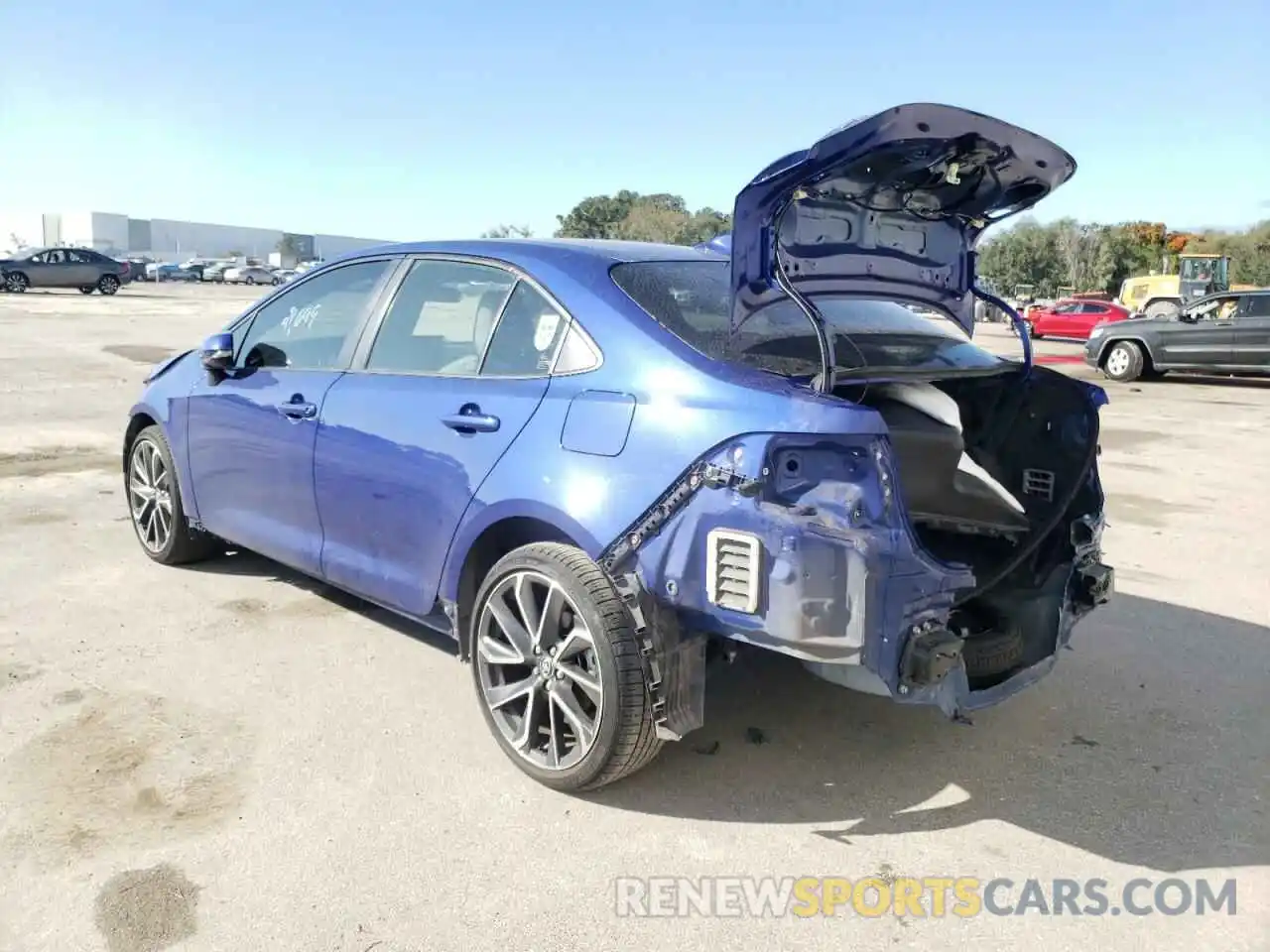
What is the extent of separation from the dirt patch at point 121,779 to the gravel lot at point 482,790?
1cm

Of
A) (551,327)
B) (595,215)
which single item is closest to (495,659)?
(551,327)

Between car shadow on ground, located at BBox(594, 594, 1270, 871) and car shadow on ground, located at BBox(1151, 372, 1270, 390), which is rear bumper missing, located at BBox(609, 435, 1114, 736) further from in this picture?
car shadow on ground, located at BBox(1151, 372, 1270, 390)

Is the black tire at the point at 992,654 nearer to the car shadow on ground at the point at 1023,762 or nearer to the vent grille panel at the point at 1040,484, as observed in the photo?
the car shadow on ground at the point at 1023,762

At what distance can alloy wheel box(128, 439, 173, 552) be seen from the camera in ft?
16.9

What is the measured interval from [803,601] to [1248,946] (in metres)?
1.39

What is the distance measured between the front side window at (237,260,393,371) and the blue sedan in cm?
2

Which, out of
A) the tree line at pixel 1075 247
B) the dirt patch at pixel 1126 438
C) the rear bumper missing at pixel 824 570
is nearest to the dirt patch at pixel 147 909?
the rear bumper missing at pixel 824 570

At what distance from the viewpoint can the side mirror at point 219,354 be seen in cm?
459

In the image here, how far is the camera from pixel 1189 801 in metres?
3.21

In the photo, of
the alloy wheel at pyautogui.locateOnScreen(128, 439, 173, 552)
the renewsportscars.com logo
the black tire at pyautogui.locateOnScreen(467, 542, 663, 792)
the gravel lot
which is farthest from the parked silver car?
the renewsportscars.com logo

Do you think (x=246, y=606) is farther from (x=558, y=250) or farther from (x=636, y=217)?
(x=636, y=217)

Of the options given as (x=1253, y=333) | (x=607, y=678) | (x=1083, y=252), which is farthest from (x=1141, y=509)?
(x=1083, y=252)

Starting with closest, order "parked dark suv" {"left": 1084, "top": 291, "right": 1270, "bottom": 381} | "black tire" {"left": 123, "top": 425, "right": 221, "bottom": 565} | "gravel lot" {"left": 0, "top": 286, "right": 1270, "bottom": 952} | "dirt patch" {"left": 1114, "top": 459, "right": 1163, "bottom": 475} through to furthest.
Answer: "gravel lot" {"left": 0, "top": 286, "right": 1270, "bottom": 952}, "black tire" {"left": 123, "top": 425, "right": 221, "bottom": 565}, "dirt patch" {"left": 1114, "top": 459, "right": 1163, "bottom": 475}, "parked dark suv" {"left": 1084, "top": 291, "right": 1270, "bottom": 381}

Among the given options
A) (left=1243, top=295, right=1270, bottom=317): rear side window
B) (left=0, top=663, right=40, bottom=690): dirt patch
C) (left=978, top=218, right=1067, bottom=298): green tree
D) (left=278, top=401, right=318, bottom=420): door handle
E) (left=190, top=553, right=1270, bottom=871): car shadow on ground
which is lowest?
(left=190, top=553, right=1270, bottom=871): car shadow on ground
